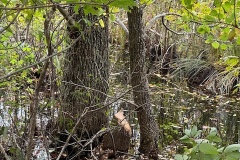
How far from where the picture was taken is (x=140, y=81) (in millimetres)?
4020

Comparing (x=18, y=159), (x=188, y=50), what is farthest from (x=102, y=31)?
(x=188, y=50)

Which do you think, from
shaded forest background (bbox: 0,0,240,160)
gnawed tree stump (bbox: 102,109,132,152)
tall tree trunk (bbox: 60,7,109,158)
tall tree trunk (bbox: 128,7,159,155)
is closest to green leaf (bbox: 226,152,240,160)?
shaded forest background (bbox: 0,0,240,160)

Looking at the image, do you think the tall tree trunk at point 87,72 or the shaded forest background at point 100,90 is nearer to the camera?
the shaded forest background at point 100,90

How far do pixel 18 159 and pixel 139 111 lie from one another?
1.76m

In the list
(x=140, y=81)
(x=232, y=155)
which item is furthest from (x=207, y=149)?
(x=140, y=81)

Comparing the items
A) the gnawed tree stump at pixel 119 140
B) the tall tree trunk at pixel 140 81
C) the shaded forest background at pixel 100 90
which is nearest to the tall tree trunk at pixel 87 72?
the shaded forest background at pixel 100 90

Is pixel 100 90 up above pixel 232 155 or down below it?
below

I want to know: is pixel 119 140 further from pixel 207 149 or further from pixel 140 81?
pixel 207 149

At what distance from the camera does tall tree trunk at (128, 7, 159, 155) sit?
3.86 m

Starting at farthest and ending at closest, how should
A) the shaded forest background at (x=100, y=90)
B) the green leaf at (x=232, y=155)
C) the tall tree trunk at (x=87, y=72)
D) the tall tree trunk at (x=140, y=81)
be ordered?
the tall tree trunk at (x=87, y=72), the tall tree trunk at (x=140, y=81), the shaded forest background at (x=100, y=90), the green leaf at (x=232, y=155)

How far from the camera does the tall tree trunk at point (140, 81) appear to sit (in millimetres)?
3857

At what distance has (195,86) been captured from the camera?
28.5 ft

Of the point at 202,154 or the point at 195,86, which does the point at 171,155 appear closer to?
the point at 202,154

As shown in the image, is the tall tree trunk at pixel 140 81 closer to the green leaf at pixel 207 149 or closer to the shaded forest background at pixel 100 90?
the shaded forest background at pixel 100 90
